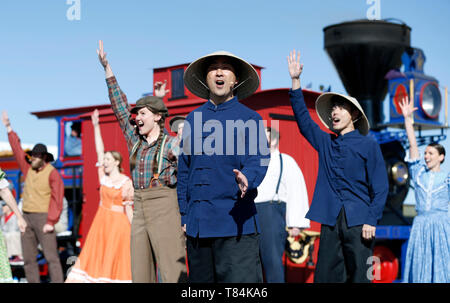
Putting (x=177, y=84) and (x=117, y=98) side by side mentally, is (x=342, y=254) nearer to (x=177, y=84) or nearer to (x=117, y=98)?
(x=117, y=98)

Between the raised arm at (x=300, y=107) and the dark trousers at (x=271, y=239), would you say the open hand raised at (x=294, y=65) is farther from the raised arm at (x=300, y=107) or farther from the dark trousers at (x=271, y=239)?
the dark trousers at (x=271, y=239)

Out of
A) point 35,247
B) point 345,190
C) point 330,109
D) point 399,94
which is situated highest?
point 399,94

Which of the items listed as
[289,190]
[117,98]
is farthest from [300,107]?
[289,190]

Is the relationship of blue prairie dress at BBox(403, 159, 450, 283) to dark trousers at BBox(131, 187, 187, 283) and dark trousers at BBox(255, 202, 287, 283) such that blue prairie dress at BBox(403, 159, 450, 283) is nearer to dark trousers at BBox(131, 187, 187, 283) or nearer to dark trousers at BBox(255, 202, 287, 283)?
dark trousers at BBox(255, 202, 287, 283)

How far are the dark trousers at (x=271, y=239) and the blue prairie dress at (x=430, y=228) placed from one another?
1.46m

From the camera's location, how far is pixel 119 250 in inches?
296

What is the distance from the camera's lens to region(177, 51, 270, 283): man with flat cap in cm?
364

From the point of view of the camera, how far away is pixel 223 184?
3711 millimetres

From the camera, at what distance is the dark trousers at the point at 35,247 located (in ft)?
27.0

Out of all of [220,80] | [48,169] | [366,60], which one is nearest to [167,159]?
[220,80]

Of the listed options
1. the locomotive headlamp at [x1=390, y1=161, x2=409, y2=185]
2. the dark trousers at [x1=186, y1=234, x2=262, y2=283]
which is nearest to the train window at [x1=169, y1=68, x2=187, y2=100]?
the locomotive headlamp at [x1=390, y1=161, x2=409, y2=185]

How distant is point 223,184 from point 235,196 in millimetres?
100
